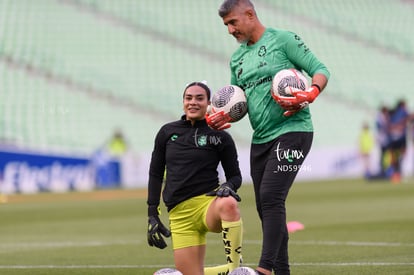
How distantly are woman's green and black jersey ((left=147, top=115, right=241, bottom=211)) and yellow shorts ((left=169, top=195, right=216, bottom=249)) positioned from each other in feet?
0.19

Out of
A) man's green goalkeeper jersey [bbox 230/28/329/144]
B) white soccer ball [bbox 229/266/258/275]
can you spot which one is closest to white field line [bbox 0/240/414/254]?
man's green goalkeeper jersey [bbox 230/28/329/144]

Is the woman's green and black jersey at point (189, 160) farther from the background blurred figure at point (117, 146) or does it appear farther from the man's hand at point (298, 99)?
the background blurred figure at point (117, 146)

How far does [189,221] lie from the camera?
8008 millimetres

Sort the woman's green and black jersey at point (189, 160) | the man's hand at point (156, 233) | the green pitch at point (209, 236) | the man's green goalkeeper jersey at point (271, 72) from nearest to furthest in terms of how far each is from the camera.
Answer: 1. the man's green goalkeeper jersey at point (271, 72)
2. the man's hand at point (156, 233)
3. the woman's green and black jersey at point (189, 160)
4. the green pitch at point (209, 236)

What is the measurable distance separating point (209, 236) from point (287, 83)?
7.03m

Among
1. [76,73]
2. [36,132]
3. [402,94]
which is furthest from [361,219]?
[402,94]

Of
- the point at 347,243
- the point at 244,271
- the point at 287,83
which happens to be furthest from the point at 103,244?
the point at 287,83

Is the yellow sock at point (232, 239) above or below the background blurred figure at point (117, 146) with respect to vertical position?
below

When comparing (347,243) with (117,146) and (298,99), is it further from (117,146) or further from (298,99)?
(117,146)

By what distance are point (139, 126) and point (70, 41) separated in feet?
14.8

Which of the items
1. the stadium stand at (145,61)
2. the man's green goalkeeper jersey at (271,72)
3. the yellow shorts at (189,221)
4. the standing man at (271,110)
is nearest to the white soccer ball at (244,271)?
the standing man at (271,110)

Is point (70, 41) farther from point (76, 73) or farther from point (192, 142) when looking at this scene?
point (192, 142)

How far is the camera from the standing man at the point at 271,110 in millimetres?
7375

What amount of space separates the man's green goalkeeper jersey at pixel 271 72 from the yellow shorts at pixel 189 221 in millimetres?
707
